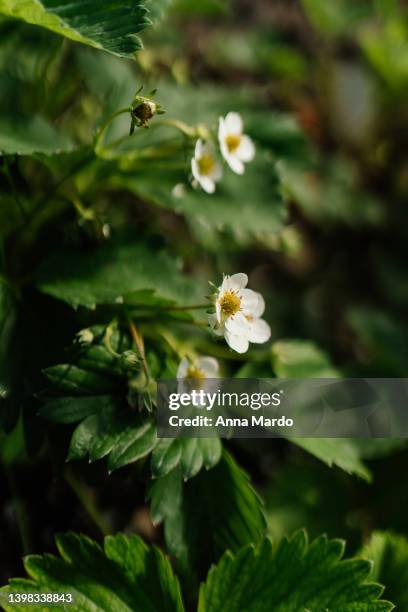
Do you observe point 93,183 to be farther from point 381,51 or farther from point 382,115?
point 382,115

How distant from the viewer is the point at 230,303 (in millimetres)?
1033

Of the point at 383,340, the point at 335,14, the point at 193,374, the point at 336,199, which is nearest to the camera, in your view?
the point at 193,374

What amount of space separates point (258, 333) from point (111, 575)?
43cm

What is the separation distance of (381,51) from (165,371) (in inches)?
57.0

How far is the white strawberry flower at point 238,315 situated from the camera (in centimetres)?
99

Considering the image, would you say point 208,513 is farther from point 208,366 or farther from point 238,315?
point 238,315

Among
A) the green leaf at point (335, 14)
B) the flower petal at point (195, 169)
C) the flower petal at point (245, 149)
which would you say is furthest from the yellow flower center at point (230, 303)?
the green leaf at point (335, 14)

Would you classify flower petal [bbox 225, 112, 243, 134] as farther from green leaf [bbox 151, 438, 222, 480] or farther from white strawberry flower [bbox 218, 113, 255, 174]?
green leaf [bbox 151, 438, 222, 480]

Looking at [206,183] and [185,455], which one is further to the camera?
[206,183]

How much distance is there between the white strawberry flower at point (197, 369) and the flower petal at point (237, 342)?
12 centimetres

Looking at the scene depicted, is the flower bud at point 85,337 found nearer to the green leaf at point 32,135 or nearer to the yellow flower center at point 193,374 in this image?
the yellow flower center at point 193,374

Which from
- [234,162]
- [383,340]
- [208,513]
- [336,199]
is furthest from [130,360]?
[336,199]

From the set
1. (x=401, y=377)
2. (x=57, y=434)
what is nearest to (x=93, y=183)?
(x=57, y=434)

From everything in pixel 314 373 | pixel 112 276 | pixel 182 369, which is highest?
pixel 112 276
